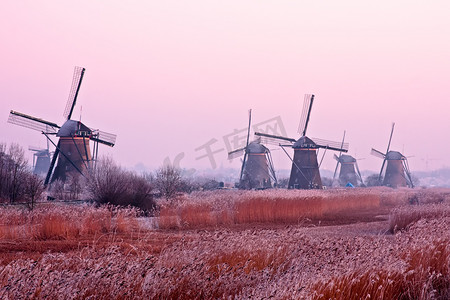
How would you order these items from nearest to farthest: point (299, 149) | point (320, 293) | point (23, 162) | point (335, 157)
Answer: point (320, 293), point (23, 162), point (299, 149), point (335, 157)

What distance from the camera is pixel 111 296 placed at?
563 centimetres

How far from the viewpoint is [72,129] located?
3897 centimetres

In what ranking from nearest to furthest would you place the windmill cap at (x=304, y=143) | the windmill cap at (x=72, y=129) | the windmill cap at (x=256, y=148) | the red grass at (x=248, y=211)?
the red grass at (x=248, y=211)
the windmill cap at (x=72, y=129)
the windmill cap at (x=304, y=143)
the windmill cap at (x=256, y=148)

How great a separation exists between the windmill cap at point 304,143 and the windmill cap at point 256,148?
5.61 meters

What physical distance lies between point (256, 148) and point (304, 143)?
24.5 ft

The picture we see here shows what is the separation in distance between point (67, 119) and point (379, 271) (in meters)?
38.1

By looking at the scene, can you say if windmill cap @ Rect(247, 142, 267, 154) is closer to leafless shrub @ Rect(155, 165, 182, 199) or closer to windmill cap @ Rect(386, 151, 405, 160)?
leafless shrub @ Rect(155, 165, 182, 199)

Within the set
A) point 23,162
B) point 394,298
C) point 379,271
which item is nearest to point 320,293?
point 379,271

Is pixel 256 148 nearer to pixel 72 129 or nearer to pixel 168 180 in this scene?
A: pixel 72 129

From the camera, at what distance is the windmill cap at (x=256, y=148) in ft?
183

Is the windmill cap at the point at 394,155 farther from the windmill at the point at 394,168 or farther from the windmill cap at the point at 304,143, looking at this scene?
the windmill cap at the point at 304,143

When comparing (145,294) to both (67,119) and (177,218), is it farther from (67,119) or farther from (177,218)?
(67,119)

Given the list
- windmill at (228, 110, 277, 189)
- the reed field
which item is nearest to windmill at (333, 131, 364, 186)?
windmill at (228, 110, 277, 189)

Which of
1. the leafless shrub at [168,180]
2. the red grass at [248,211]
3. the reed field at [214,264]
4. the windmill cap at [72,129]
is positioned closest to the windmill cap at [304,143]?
the leafless shrub at [168,180]
